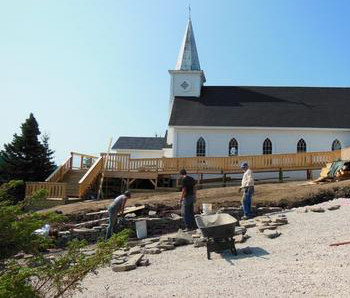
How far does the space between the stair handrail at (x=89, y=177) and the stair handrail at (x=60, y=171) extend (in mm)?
1499

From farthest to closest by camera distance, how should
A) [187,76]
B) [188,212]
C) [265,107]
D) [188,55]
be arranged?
1. [188,55]
2. [187,76]
3. [265,107]
4. [188,212]

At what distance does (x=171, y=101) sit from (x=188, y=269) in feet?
97.9

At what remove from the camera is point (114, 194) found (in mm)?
27406

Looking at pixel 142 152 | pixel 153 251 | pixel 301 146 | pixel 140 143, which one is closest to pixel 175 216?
pixel 153 251

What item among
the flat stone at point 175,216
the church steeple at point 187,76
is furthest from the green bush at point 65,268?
the church steeple at point 187,76

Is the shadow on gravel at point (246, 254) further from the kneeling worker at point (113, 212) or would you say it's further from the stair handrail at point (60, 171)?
the stair handrail at point (60, 171)

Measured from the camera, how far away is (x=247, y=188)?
14.0 m

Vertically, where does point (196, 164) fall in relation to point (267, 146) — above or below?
below

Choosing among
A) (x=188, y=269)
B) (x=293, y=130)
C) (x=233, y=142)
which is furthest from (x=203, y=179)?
(x=188, y=269)

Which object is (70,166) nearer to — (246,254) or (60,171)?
(60,171)

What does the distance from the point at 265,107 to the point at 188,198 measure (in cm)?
2252

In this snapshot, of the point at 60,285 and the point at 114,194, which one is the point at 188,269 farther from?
the point at 114,194

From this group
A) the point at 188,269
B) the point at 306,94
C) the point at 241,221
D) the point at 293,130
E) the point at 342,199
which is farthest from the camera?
the point at 306,94

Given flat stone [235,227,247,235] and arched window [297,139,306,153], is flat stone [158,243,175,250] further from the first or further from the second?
arched window [297,139,306,153]
